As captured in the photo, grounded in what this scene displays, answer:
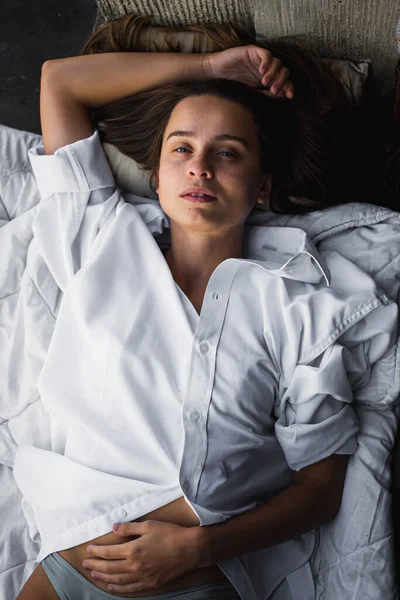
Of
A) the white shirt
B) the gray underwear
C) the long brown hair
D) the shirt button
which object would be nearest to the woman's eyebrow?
the long brown hair

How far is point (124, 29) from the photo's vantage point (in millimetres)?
1619

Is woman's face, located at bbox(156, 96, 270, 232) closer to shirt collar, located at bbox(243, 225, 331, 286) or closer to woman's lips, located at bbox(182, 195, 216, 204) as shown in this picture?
woman's lips, located at bbox(182, 195, 216, 204)

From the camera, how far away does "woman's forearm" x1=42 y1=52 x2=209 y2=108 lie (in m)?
1.51

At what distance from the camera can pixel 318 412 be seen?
4.15 feet

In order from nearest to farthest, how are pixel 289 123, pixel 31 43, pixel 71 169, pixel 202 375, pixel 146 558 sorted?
pixel 146 558, pixel 202 375, pixel 71 169, pixel 289 123, pixel 31 43

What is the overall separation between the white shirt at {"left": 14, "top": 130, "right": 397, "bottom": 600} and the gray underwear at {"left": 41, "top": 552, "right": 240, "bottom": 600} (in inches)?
1.0

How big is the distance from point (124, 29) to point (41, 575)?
1232 mm

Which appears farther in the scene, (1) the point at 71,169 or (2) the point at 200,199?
(1) the point at 71,169

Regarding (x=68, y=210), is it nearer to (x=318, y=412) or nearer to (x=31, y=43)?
(x=318, y=412)

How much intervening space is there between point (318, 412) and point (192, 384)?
244 millimetres

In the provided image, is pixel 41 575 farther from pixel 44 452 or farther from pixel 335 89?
pixel 335 89

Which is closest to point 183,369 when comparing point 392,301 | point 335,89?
point 392,301

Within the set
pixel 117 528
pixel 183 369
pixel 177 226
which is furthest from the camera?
pixel 177 226

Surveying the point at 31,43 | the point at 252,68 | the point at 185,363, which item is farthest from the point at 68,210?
the point at 31,43
